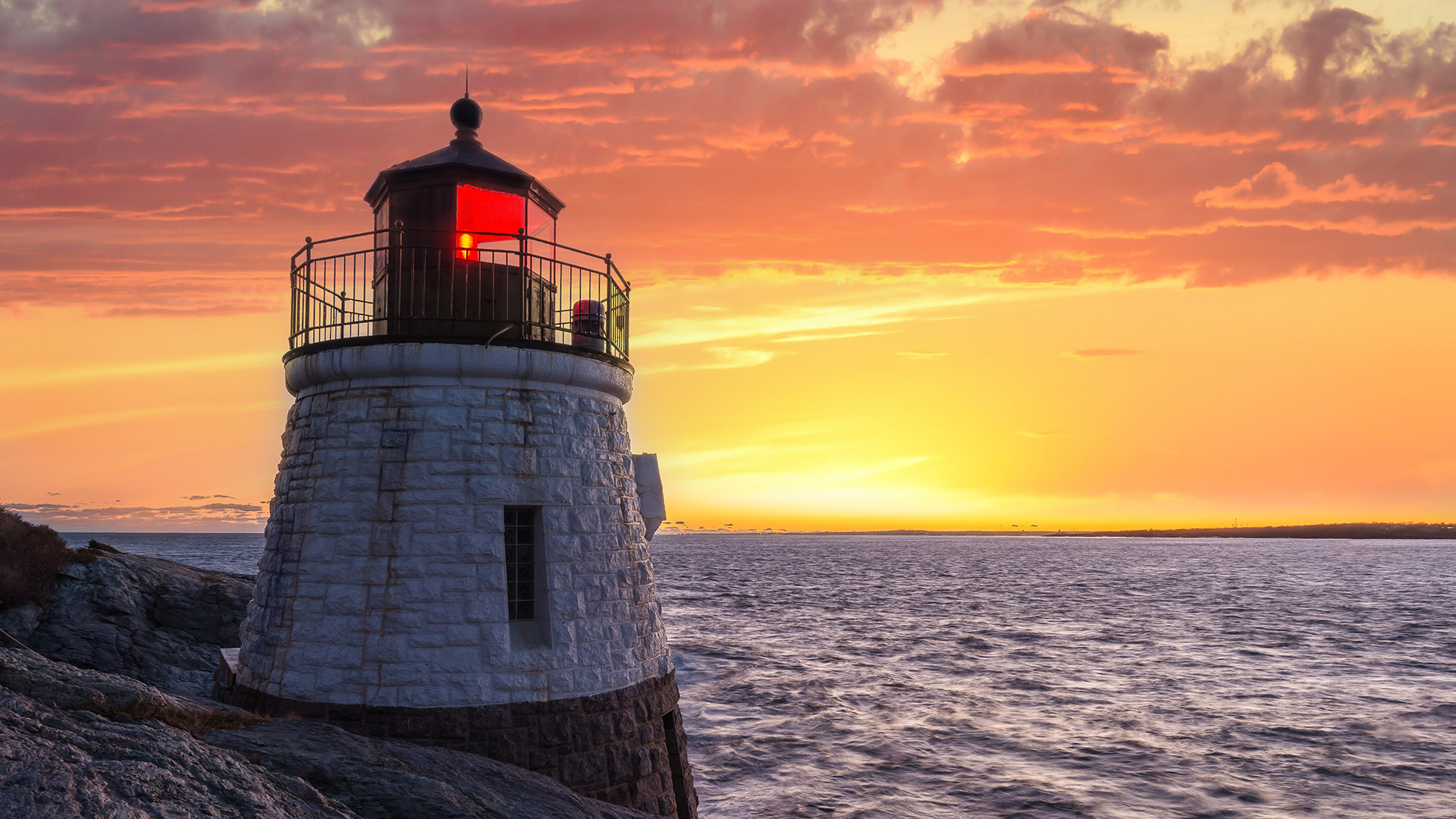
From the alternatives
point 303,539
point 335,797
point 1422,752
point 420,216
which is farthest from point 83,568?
point 1422,752

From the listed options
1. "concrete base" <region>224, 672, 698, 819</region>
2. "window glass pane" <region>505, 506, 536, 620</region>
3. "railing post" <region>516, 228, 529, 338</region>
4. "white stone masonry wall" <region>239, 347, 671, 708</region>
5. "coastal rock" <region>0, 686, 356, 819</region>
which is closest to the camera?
"coastal rock" <region>0, 686, 356, 819</region>

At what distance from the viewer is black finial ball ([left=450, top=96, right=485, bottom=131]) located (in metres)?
11.4

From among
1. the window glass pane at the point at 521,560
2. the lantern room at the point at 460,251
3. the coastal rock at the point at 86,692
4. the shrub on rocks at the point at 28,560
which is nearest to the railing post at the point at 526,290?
the lantern room at the point at 460,251

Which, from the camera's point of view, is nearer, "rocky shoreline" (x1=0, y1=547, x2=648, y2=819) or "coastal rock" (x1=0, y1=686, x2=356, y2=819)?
"coastal rock" (x1=0, y1=686, x2=356, y2=819)

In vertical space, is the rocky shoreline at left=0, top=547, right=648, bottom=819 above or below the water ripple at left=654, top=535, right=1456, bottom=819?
above

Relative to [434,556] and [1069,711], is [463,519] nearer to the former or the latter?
[434,556]

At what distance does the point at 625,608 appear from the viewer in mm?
10766

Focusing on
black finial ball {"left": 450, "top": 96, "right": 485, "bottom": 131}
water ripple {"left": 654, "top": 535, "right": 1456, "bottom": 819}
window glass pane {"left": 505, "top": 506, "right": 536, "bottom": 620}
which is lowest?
water ripple {"left": 654, "top": 535, "right": 1456, "bottom": 819}

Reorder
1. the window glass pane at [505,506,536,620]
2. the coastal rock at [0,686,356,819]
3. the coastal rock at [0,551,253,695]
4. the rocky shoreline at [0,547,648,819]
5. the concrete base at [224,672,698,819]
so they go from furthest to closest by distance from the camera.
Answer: the coastal rock at [0,551,253,695] → the window glass pane at [505,506,536,620] → the concrete base at [224,672,698,819] → the rocky shoreline at [0,547,648,819] → the coastal rock at [0,686,356,819]

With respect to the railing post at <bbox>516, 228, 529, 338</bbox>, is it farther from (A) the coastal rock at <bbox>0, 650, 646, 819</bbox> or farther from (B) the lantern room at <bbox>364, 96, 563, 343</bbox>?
(A) the coastal rock at <bbox>0, 650, 646, 819</bbox>

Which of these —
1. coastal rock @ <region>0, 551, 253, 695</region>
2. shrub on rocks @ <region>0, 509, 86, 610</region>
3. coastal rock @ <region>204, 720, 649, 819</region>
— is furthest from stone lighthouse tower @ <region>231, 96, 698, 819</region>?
shrub on rocks @ <region>0, 509, 86, 610</region>

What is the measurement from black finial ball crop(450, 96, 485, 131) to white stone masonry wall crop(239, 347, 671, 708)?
12.3 ft

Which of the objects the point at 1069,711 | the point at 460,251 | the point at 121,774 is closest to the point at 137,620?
the point at 460,251

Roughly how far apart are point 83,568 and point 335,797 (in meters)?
17.5
